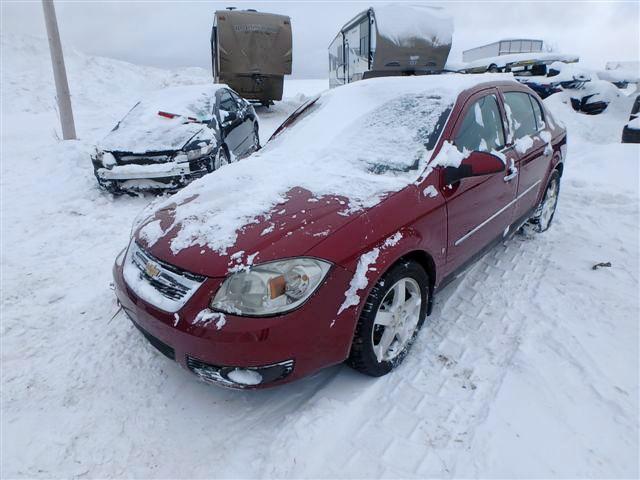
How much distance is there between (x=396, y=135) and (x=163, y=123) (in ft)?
13.7

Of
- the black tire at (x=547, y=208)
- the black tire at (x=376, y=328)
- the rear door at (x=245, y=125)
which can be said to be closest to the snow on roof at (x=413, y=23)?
the rear door at (x=245, y=125)

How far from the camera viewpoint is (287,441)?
1929 millimetres

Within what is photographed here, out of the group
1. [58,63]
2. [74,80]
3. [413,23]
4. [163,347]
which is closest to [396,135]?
[163,347]

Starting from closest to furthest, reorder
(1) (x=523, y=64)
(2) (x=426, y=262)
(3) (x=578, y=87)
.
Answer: (2) (x=426, y=262) < (3) (x=578, y=87) < (1) (x=523, y=64)

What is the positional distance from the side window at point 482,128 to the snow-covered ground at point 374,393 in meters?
1.13

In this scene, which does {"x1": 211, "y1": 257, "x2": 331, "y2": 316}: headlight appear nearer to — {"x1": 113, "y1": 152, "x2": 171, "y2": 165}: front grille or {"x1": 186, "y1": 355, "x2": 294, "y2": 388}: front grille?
{"x1": 186, "y1": 355, "x2": 294, "y2": 388}: front grille

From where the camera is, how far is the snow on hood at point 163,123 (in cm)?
534

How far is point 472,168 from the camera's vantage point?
96.5 inches

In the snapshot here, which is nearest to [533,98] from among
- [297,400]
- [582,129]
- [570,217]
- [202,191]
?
[570,217]

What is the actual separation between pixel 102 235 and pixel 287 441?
11.4 ft

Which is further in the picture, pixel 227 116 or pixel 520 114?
pixel 227 116

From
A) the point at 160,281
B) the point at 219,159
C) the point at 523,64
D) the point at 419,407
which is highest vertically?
the point at 523,64

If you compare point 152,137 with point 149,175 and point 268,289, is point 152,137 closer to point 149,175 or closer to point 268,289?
point 149,175

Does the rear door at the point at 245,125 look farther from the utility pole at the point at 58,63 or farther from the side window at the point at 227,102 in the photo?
Answer: the utility pole at the point at 58,63
